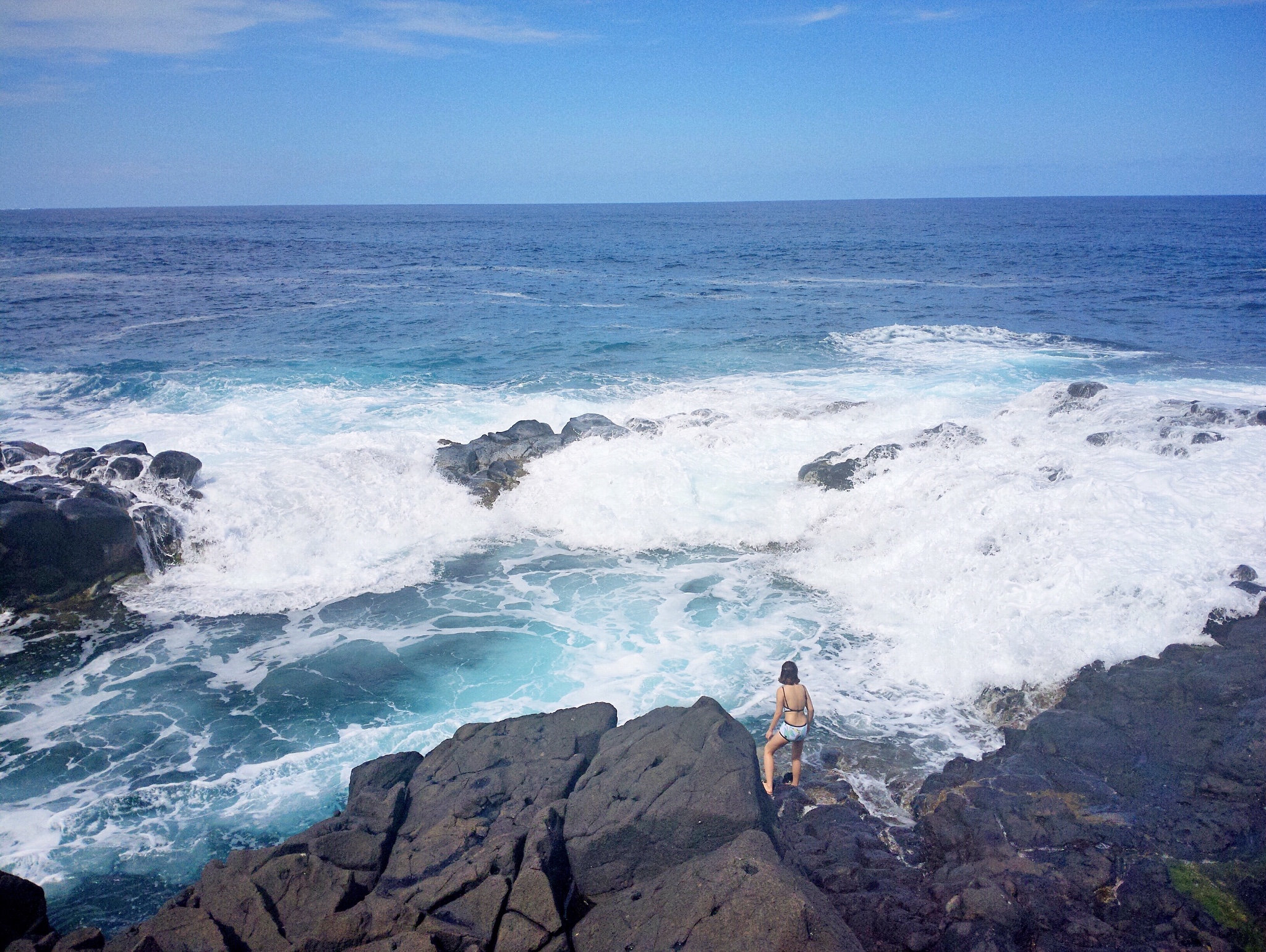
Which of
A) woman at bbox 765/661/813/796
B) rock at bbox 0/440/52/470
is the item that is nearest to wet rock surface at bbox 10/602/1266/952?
woman at bbox 765/661/813/796

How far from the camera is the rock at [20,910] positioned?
5938mm

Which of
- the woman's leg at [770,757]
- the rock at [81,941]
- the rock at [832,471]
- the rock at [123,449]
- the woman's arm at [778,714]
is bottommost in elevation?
the woman's leg at [770,757]

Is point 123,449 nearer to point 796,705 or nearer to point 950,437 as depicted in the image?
point 796,705

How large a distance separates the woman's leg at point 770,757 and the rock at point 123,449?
14.2m

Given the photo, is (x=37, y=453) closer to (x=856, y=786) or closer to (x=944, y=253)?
(x=856, y=786)

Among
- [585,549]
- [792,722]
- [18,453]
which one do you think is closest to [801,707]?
[792,722]

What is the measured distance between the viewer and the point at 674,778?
688cm

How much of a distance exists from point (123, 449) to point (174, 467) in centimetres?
142

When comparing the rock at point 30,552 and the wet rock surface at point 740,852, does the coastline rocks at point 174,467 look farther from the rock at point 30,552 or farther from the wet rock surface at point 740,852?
the wet rock surface at point 740,852

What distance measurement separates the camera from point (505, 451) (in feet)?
58.3

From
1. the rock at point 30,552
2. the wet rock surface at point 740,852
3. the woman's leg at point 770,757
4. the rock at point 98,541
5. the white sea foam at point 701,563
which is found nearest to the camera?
the wet rock surface at point 740,852

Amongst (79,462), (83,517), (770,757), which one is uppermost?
(79,462)

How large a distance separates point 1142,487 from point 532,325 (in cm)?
2614

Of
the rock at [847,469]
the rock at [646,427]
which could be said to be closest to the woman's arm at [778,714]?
the rock at [847,469]
